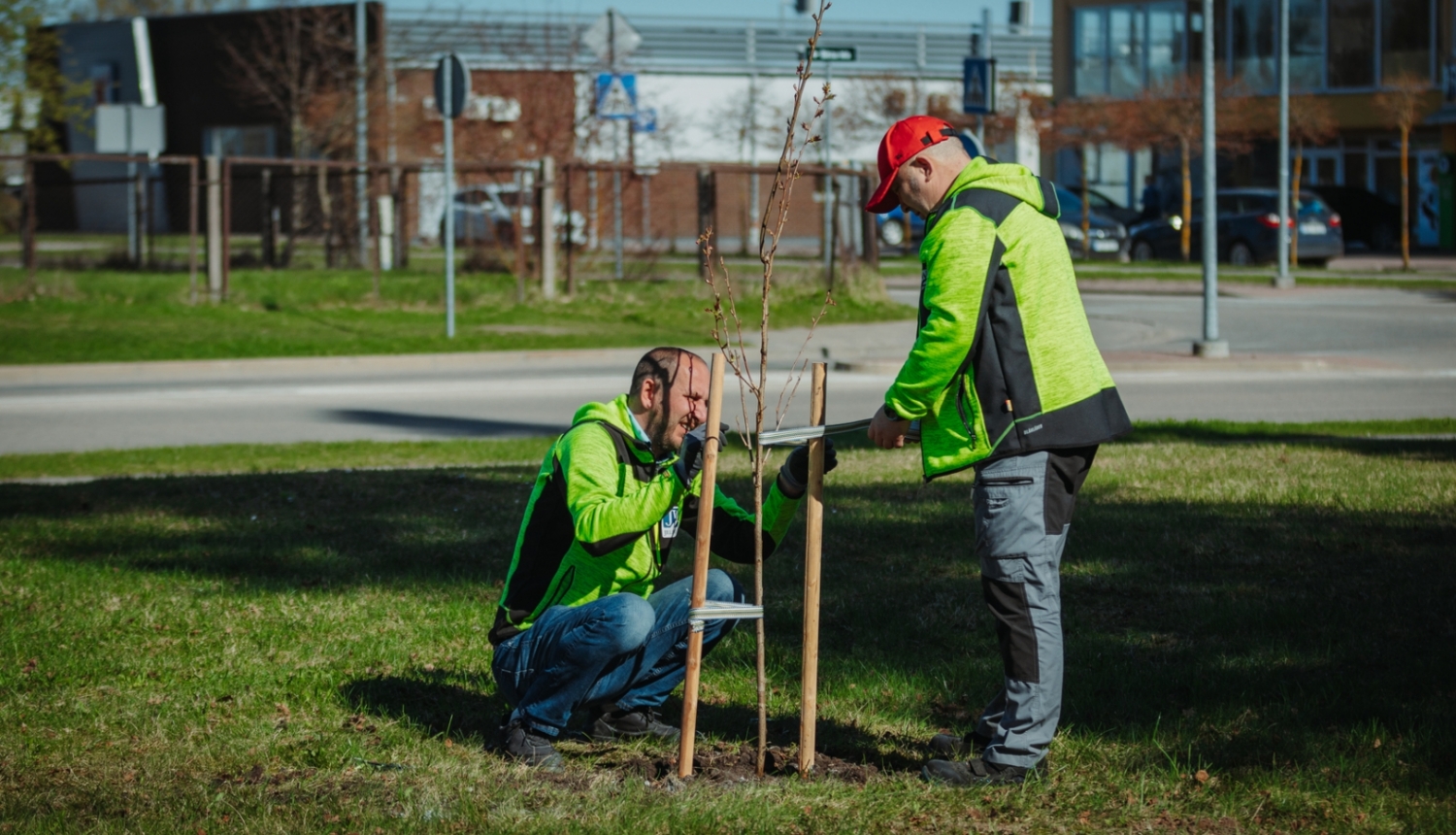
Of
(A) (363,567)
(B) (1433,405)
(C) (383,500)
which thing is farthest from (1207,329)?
(A) (363,567)

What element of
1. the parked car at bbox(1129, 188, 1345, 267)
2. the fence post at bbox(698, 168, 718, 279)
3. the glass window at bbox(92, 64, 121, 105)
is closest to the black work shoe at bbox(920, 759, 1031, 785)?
the fence post at bbox(698, 168, 718, 279)

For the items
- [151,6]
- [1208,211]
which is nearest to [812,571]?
[1208,211]

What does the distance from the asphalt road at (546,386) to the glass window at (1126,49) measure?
84.2 feet

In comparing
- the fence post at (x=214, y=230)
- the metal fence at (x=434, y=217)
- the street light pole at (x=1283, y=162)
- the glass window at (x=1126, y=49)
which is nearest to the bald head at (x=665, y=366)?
the metal fence at (x=434, y=217)

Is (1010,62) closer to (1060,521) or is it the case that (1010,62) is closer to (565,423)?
(565,423)

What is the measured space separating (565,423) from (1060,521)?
8905mm

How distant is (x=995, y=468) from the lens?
3.97m

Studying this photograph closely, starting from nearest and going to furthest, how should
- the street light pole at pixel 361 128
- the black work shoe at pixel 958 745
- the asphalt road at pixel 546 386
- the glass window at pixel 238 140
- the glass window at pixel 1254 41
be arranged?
the black work shoe at pixel 958 745, the asphalt road at pixel 546 386, the street light pole at pixel 361 128, the glass window at pixel 238 140, the glass window at pixel 1254 41

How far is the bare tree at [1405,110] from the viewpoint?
30719 mm

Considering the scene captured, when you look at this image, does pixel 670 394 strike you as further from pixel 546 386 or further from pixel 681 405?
pixel 546 386

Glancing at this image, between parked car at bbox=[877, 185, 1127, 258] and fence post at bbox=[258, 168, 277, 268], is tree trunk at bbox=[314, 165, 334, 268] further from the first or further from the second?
parked car at bbox=[877, 185, 1127, 258]

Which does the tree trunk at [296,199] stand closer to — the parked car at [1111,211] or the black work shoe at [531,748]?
the parked car at [1111,211]

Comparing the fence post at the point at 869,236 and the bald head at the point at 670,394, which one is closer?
the bald head at the point at 670,394

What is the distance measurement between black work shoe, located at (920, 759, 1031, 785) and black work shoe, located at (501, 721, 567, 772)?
1095mm
